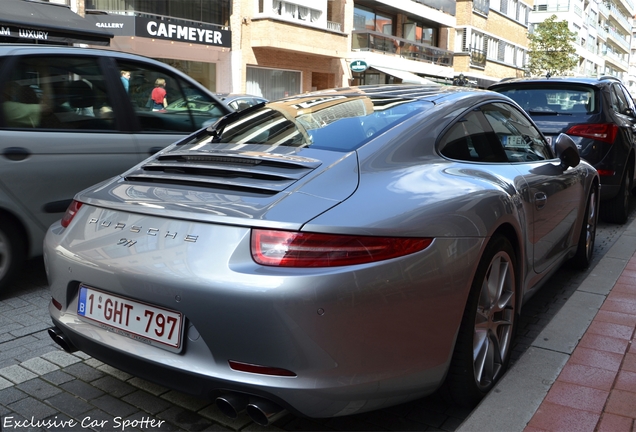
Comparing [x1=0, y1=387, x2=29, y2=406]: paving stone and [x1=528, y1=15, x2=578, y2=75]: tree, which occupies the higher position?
[x1=528, y1=15, x2=578, y2=75]: tree

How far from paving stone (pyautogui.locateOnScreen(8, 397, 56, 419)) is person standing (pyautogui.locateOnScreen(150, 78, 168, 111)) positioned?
9.75 ft

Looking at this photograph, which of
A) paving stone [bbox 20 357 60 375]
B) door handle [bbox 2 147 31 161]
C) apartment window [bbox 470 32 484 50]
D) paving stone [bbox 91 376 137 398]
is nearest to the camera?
paving stone [bbox 91 376 137 398]

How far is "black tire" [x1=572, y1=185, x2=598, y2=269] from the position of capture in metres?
Result: 5.02

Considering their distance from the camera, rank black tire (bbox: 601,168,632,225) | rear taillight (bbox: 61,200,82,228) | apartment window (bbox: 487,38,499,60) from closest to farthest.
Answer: rear taillight (bbox: 61,200,82,228) → black tire (bbox: 601,168,632,225) → apartment window (bbox: 487,38,499,60)

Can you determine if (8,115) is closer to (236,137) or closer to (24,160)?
(24,160)

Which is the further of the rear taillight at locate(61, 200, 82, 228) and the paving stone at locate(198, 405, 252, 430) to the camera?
the rear taillight at locate(61, 200, 82, 228)

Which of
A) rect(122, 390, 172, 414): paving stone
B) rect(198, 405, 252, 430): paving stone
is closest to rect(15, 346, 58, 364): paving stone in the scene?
rect(122, 390, 172, 414): paving stone

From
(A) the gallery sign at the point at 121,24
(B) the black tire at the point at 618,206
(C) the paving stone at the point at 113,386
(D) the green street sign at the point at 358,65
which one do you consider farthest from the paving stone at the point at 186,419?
(D) the green street sign at the point at 358,65

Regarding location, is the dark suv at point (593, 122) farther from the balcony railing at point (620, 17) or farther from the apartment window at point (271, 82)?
the balcony railing at point (620, 17)

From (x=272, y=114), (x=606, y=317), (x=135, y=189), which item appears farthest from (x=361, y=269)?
(x=606, y=317)

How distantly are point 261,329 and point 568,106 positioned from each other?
5.95m

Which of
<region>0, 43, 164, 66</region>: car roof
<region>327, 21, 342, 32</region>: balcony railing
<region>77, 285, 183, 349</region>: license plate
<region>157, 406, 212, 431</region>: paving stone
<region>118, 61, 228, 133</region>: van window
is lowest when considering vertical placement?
<region>157, 406, 212, 431</region>: paving stone

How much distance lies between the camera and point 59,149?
462 centimetres

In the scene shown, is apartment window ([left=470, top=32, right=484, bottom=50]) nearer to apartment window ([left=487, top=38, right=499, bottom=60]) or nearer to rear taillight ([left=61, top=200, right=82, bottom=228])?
apartment window ([left=487, top=38, right=499, bottom=60])
